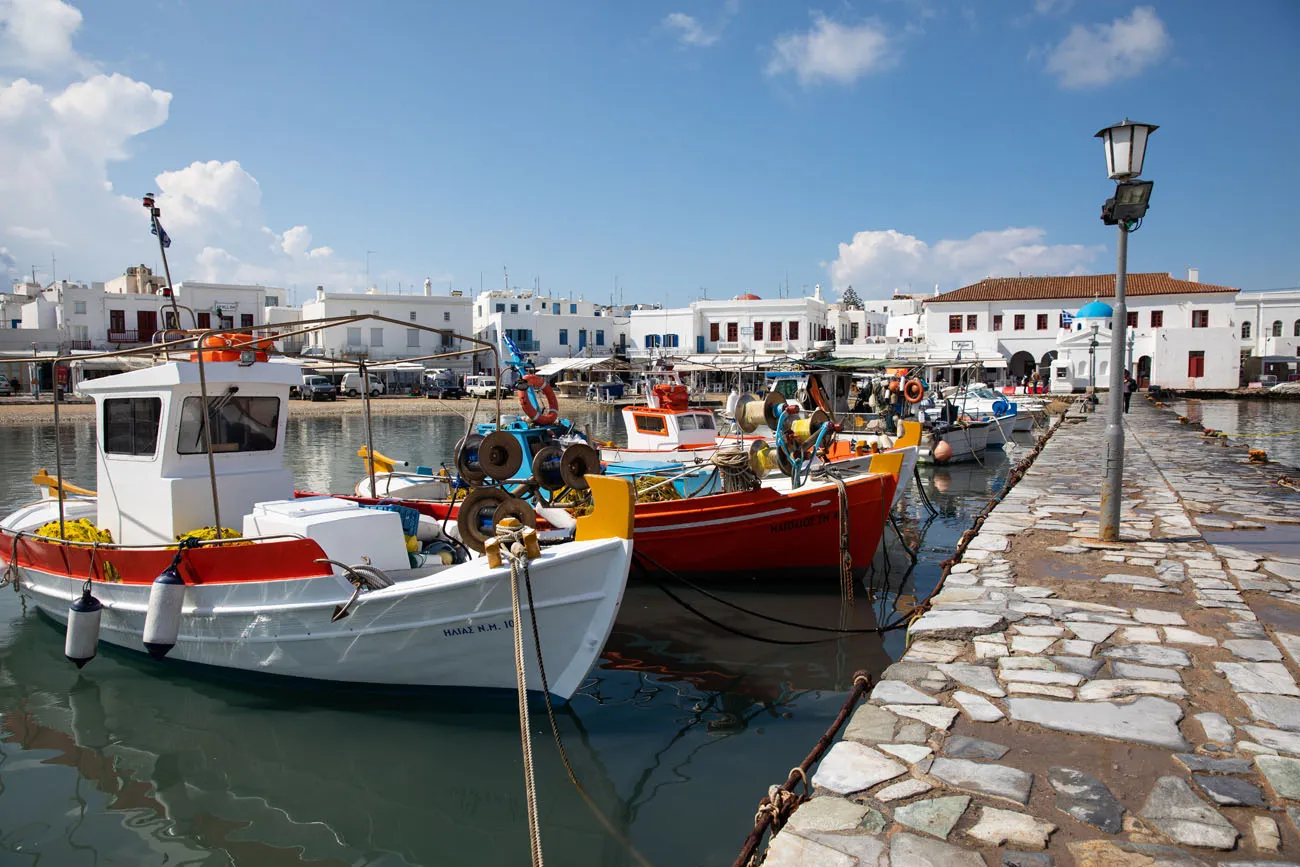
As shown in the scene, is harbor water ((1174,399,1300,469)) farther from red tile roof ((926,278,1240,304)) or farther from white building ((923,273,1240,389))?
red tile roof ((926,278,1240,304))

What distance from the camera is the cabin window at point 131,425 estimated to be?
7703 mm

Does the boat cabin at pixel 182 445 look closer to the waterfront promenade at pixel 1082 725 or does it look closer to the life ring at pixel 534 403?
the life ring at pixel 534 403

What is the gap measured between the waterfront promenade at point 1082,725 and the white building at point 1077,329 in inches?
1798

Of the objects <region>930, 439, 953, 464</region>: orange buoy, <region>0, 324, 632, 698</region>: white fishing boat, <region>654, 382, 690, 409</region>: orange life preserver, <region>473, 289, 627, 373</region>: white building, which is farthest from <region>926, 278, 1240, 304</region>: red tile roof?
<region>0, 324, 632, 698</region>: white fishing boat

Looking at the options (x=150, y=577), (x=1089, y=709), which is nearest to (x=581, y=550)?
(x=1089, y=709)

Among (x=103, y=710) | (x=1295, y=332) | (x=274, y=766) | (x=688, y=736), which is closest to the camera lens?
(x=274, y=766)

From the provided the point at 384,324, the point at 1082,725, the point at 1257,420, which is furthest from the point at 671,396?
the point at 384,324

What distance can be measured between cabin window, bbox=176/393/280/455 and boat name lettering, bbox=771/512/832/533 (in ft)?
18.8

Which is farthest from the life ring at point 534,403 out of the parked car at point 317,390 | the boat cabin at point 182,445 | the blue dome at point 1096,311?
the blue dome at point 1096,311

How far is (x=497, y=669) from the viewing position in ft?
20.9

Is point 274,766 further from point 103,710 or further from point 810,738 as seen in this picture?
point 810,738

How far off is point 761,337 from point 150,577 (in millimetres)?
52497

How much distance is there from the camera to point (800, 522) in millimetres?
10273

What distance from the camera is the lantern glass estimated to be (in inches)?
290
